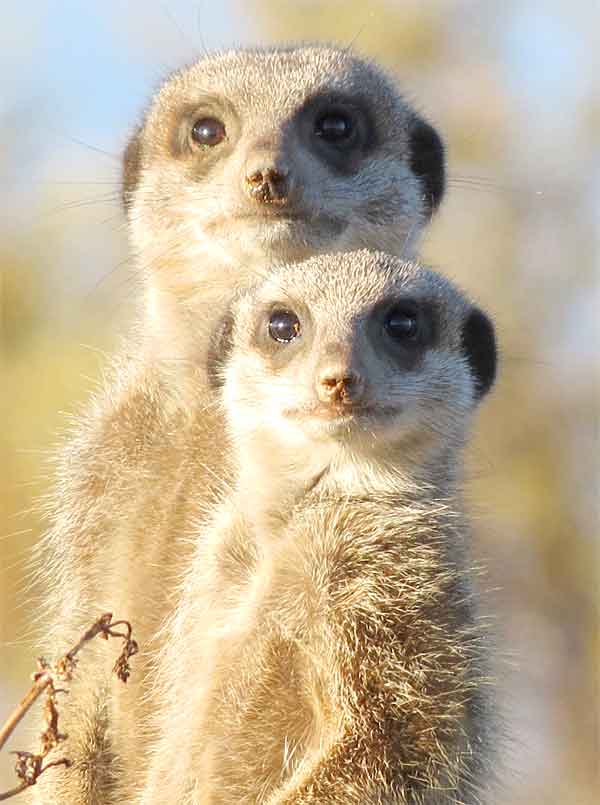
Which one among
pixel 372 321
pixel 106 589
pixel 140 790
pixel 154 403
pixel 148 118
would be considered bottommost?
pixel 140 790

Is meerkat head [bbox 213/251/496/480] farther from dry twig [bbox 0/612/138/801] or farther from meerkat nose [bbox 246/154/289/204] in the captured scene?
dry twig [bbox 0/612/138/801]

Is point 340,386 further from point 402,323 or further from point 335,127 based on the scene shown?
point 335,127

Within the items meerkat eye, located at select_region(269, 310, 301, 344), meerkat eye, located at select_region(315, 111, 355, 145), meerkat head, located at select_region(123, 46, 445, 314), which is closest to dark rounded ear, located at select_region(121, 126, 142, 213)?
meerkat head, located at select_region(123, 46, 445, 314)

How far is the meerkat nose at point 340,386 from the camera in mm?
3184

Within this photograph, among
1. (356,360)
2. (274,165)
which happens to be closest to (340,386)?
(356,360)

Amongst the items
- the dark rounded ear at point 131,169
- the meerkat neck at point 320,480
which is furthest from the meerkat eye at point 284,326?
the dark rounded ear at point 131,169

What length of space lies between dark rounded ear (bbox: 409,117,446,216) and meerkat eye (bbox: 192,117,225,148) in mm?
530

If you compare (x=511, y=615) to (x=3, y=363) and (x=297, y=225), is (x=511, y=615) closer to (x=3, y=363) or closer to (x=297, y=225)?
(x=3, y=363)

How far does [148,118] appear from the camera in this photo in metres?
4.27

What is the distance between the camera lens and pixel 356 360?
3.29m

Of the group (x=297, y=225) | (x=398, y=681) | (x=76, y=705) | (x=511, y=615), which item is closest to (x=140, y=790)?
(x=76, y=705)

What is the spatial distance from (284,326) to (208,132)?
0.74 meters

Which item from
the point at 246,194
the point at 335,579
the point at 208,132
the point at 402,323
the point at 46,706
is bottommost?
Answer: the point at 46,706

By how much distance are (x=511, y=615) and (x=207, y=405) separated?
20.4 ft
